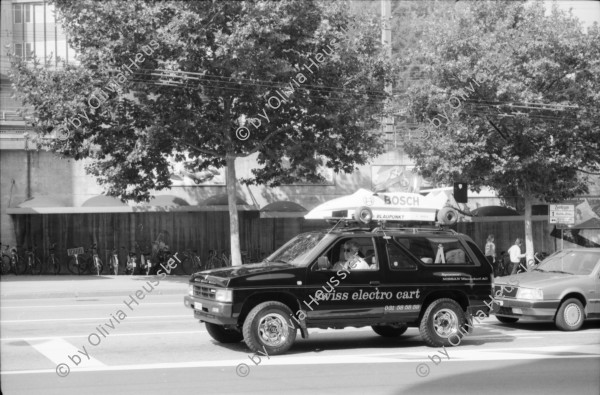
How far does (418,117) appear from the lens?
94.2 ft

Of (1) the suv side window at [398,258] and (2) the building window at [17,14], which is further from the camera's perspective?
(2) the building window at [17,14]

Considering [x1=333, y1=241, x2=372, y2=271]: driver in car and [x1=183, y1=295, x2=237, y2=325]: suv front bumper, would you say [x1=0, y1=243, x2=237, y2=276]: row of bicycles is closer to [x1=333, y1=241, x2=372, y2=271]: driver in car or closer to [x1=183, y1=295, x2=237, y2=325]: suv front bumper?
[x1=183, y1=295, x2=237, y2=325]: suv front bumper

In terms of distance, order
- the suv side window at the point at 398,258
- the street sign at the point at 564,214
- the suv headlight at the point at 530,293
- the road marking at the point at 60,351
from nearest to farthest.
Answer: the road marking at the point at 60,351 → the suv side window at the point at 398,258 → the suv headlight at the point at 530,293 → the street sign at the point at 564,214

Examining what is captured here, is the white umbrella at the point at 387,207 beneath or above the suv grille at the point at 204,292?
above

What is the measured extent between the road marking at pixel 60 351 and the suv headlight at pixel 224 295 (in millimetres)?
1865

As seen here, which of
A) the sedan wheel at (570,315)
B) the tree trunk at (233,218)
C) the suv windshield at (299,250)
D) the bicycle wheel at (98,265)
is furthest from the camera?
the bicycle wheel at (98,265)

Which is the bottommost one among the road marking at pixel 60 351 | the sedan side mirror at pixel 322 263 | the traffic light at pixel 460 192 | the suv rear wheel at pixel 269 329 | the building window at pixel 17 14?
the road marking at pixel 60 351

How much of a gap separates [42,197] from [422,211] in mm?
20152

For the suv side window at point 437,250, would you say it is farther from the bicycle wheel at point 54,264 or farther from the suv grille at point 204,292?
the bicycle wheel at point 54,264

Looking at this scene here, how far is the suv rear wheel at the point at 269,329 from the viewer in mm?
10867

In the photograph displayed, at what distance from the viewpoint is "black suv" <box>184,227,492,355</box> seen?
36.1 ft

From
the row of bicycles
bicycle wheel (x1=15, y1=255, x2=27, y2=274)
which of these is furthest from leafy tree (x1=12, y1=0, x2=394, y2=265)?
bicycle wheel (x1=15, y1=255, x2=27, y2=274)

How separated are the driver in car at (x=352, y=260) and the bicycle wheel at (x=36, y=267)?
772 inches

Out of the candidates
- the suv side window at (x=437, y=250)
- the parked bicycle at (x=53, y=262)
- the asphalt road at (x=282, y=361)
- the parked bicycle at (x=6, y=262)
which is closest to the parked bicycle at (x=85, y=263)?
the parked bicycle at (x=53, y=262)
